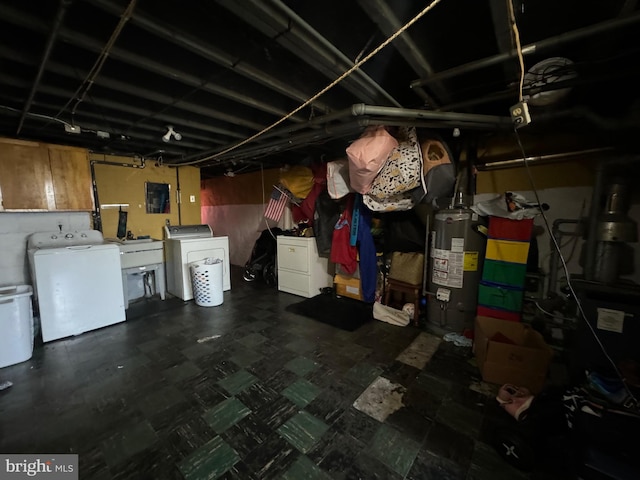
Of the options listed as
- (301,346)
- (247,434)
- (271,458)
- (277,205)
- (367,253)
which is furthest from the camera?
(277,205)

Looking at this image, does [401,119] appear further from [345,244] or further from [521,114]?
[345,244]

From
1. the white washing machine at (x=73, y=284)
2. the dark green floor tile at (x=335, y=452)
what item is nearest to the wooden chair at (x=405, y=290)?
the dark green floor tile at (x=335, y=452)

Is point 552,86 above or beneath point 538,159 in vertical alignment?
above

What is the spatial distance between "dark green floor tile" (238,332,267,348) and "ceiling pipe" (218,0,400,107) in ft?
7.88

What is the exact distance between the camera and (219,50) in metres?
1.39

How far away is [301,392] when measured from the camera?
1.80m

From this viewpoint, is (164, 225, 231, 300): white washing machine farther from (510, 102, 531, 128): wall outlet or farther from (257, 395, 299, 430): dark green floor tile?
(510, 102, 531, 128): wall outlet

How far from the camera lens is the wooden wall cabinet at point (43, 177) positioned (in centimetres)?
254

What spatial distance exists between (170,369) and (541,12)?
3.44 metres

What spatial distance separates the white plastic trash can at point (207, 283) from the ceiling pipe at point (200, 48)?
2.50m

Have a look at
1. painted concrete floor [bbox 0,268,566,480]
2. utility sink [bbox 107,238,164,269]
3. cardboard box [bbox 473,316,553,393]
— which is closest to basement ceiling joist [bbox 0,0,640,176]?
utility sink [bbox 107,238,164,269]

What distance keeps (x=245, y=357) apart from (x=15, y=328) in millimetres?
2007

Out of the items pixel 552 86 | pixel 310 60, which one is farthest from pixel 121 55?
pixel 552 86

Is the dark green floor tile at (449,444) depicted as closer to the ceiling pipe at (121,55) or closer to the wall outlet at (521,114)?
the wall outlet at (521,114)
